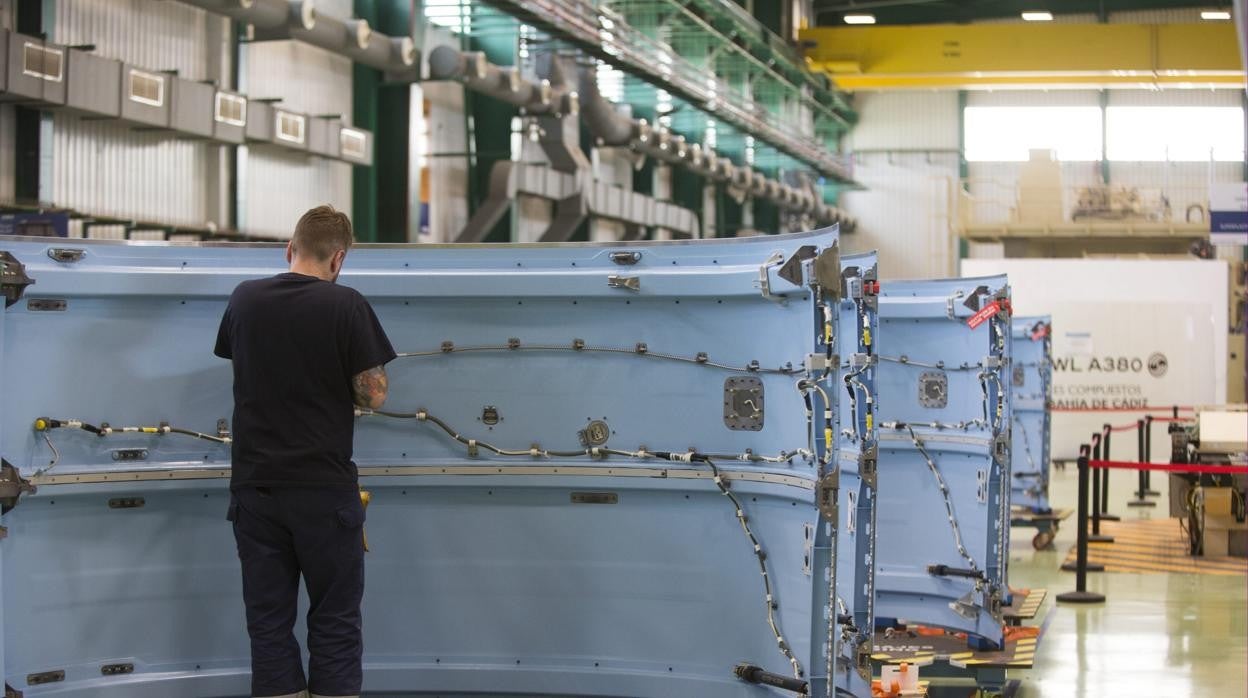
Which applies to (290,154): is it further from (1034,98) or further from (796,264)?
(1034,98)

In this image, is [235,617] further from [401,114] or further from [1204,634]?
[401,114]

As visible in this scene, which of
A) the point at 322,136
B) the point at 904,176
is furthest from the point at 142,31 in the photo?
the point at 904,176

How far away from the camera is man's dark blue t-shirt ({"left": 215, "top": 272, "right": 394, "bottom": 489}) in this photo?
4301mm

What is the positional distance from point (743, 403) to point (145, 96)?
773cm

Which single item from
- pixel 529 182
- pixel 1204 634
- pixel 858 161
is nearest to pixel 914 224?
pixel 858 161

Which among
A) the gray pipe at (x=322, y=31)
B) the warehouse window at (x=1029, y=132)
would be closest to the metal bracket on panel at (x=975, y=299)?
the gray pipe at (x=322, y=31)

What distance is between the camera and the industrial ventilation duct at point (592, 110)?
1512cm

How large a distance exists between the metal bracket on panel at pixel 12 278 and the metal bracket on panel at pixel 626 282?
1.97m

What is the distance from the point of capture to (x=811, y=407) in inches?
186

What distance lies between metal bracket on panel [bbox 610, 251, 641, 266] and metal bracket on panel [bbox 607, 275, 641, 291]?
8cm

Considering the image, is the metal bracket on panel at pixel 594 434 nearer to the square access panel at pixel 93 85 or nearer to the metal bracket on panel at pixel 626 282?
the metal bracket on panel at pixel 626 282

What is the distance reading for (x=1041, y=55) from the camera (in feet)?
83.1

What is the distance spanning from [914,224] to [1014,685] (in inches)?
1051

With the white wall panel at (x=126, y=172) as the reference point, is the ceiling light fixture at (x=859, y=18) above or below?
above
